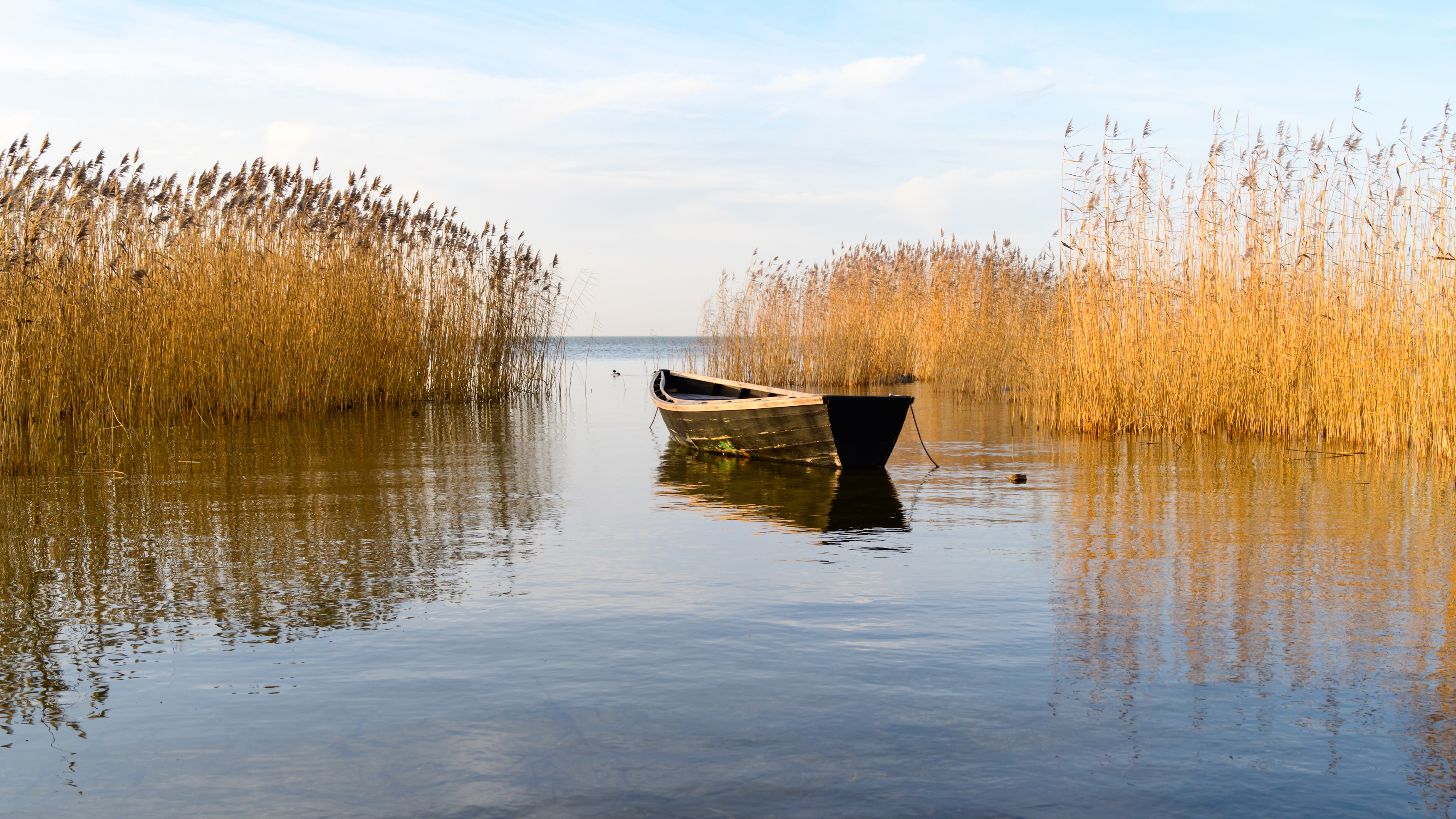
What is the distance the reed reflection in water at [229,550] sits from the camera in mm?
4242

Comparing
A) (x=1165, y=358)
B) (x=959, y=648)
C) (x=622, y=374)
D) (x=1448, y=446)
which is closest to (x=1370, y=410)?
(x=1448, y=446)

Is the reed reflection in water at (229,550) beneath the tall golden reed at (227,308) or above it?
beneath

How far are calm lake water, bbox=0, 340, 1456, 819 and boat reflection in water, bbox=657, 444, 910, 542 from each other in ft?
0.29

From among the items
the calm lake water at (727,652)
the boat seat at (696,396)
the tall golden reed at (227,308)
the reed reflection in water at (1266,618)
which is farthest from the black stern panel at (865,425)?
the tall golden reed at (227,308)

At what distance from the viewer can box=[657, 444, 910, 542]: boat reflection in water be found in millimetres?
7125

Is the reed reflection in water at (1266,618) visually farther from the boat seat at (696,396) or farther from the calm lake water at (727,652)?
the boat seat at (696,396)

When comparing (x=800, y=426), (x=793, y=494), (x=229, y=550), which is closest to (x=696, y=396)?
(x=800, y=426)

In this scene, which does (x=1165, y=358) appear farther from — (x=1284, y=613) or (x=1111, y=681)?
(x=1111, y=681)

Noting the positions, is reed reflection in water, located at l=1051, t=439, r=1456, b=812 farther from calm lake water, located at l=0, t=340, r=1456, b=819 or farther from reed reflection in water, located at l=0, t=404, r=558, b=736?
reed reflection in water, located at l=0, t=404, r=558, b=736

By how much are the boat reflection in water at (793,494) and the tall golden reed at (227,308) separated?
522 centimetres

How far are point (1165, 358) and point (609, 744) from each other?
10133 millimetres

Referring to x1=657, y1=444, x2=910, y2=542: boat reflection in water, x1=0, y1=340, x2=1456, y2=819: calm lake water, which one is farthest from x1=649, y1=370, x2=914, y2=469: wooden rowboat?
x1=0, y1=340, x2=1456, y2=819: calm lake water

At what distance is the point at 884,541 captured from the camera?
6469mm

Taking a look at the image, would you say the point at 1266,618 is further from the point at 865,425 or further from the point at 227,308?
the point at 227,308
